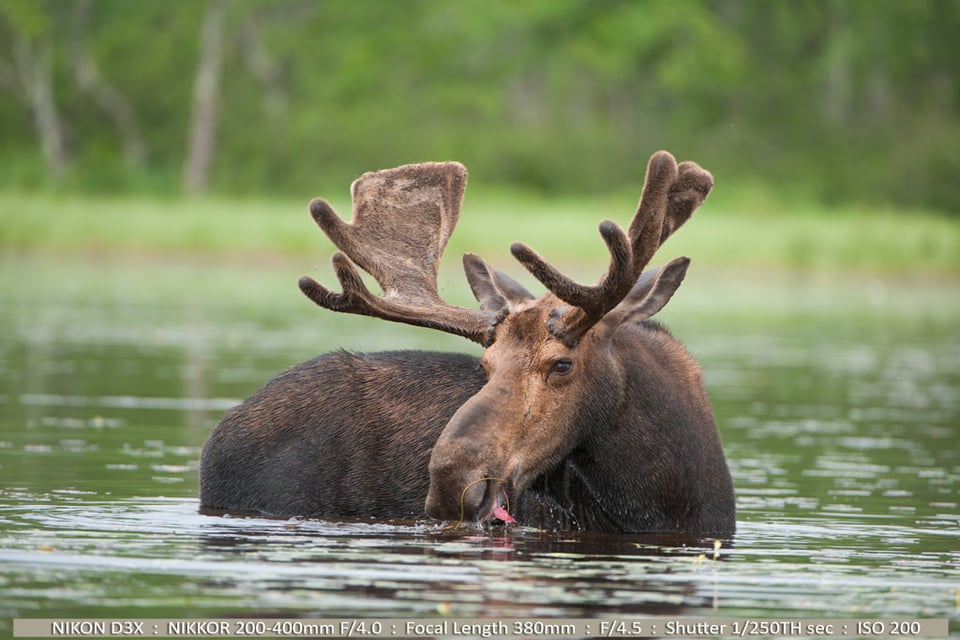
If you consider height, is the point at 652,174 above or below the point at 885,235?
below

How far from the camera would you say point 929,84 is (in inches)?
2467

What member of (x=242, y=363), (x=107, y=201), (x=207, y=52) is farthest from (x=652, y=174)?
(x=207, y=52)

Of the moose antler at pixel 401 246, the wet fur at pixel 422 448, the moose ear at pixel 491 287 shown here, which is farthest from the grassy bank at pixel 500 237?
the moose ear at pixel 491 287

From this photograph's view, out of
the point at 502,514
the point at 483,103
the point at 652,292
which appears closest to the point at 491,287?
the point at 652,292

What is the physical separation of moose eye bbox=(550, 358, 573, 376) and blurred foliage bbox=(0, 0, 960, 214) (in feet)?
132

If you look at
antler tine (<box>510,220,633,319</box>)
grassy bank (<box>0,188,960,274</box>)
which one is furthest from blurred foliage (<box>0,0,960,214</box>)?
antler tine (<box>510,220,633,319</box>)

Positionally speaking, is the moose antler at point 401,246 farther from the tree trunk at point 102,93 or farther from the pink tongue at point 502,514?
the tree trunk at point 102,93

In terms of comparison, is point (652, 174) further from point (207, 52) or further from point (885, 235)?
point (207, 52)

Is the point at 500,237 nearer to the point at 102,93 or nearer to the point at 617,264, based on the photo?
the point at 102,93

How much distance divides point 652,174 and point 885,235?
32247 millimetres

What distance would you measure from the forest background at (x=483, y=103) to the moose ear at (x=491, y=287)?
30763mm

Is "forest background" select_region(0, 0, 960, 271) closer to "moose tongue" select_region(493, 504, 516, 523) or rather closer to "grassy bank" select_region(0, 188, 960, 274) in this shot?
"grassy bank" select_region(0, 188, 960, 274)

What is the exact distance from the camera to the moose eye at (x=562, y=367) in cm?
828

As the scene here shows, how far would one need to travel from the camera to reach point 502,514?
8.73 meters
